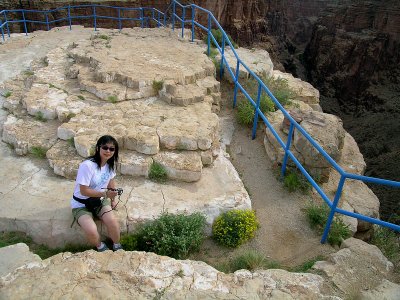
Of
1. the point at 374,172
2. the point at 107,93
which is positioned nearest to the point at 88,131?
the point at 107,93

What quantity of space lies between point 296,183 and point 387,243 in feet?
4.81

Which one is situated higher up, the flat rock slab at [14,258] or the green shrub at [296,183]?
the flat rock slab at [14,258]

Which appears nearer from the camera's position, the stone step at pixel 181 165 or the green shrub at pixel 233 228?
the green shrub at pixel 233 228

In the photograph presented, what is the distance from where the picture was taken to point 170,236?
4156 mm

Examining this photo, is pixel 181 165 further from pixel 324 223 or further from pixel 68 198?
pixel 324 223

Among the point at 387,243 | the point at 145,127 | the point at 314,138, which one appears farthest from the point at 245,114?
the point at 387,243

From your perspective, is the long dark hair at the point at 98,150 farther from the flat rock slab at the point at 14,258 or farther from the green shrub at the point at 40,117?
the green shrub at the point at 40,117

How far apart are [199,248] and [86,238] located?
136cm

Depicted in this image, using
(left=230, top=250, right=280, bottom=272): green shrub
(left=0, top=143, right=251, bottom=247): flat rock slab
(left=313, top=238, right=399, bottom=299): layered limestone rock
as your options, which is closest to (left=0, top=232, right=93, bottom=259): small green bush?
(left=0, top=143, right=251, bottom=247): flat rock slab

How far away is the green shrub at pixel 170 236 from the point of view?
4129 millimetres

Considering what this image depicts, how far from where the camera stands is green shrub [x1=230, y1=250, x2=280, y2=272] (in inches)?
158

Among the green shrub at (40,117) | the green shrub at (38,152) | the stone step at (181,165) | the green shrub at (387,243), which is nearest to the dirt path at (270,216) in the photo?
the green shrub at (387,243)

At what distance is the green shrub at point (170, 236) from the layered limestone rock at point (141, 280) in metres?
0.51

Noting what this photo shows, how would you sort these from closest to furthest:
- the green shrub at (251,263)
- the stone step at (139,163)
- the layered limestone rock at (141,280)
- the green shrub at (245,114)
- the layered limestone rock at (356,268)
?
the layered limestone rock at (141,280) → the layered limestone rock at (356,268) → the green shrub at (251,263) → the stone step at (139,163) → the green shrub at (245,114)
